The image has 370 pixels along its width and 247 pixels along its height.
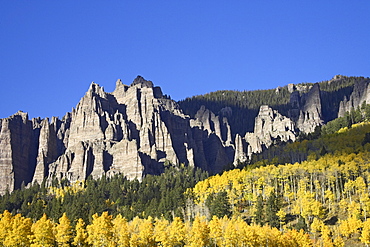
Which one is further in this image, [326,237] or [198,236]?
[326,237]

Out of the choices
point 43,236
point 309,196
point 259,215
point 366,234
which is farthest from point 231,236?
point 43,236

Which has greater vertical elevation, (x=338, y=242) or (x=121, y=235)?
(x=121, y=235)

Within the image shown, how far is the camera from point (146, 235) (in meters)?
119

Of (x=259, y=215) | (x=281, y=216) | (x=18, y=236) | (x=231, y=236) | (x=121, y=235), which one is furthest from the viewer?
(x=259, y=215)

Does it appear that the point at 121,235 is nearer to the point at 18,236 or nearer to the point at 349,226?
the point at 18,236

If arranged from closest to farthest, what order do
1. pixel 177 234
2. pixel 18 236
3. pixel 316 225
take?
1. pixel 18 236
2. pixel 177 234
3. pixel 316 225

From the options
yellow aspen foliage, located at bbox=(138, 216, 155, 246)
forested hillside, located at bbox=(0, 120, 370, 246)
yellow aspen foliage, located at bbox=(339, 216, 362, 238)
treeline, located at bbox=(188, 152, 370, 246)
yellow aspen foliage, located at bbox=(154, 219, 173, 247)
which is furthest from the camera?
treeline, located at bbox=(188, 152, 370, 246)

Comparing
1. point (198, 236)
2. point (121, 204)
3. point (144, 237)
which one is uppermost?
point (121, 204)

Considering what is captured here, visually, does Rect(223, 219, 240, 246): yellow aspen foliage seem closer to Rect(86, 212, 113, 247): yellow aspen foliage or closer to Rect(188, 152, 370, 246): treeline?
Rect(188, 152, 370, 246): treeline

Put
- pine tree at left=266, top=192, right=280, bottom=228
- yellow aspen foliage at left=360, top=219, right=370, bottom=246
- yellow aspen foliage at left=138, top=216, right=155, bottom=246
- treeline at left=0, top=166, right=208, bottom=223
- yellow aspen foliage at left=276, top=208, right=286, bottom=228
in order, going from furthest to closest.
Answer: treeline at left=0, top=166, right=208, bottom=223 → yellow aspen foliage at left=276, top=208, right=286, bottom=228 → pine tree at left=266, top=192, right=280, bottom=228 → yellow aspen foliage at left=138, top=216, right=155, bottom=246 → yellow aspen foliage at left=360, top=219, right=370, bottom=246

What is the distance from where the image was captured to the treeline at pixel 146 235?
375 ft

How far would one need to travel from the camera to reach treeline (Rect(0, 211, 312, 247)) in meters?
114

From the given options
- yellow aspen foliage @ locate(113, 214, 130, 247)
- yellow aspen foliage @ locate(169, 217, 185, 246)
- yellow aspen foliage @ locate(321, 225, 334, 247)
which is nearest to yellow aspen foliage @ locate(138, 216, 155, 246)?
yellow aspen foliage @ locate(113, 214, 130, 247)

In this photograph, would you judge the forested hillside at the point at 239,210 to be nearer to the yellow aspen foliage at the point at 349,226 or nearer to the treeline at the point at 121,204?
the yellow aspen foliage at the point at 349,226
